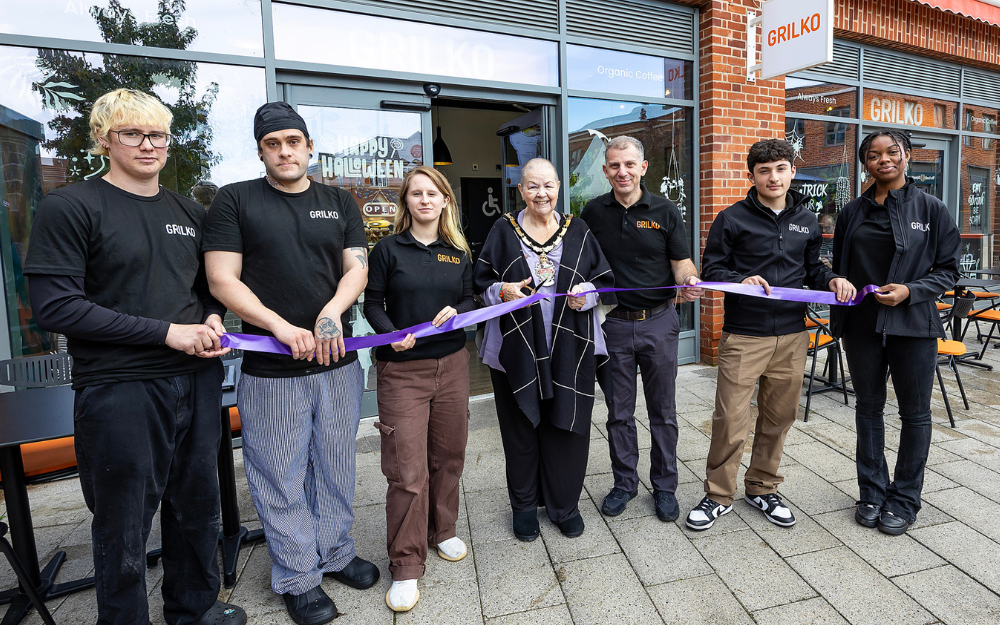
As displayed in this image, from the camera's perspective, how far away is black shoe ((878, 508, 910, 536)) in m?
2.82

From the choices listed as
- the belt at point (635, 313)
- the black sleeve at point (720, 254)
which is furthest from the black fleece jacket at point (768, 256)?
the belt at point (635, 313)

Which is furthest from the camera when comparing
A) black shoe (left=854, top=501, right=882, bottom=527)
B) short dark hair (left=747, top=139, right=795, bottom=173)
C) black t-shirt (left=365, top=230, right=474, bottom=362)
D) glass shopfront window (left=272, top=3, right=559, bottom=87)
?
glass shopfront window (left=272, top=3, right=559, bottom=87)

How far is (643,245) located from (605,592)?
5.64 ft

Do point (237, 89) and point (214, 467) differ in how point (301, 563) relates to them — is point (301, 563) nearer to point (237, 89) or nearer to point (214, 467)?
point (214, 467)

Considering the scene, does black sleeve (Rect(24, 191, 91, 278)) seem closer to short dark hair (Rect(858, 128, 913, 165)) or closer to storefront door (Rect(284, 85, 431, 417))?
storefront door (Rect(284, 85, 431, 417))

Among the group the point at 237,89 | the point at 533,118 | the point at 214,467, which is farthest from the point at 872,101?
the point at 214,467

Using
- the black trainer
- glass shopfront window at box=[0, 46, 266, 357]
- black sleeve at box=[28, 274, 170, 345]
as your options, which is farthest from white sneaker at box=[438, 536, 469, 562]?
glass shopfront window at box=[0, 46, 266, 357]

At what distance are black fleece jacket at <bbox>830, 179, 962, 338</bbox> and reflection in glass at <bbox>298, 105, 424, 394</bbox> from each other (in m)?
3.54

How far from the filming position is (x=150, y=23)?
3975mm

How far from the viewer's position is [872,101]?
23.6 ft

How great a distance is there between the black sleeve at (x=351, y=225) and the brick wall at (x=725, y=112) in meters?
4.36

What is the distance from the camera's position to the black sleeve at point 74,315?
70.4 inches

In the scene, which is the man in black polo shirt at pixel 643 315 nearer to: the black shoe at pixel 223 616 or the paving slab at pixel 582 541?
the paving slab at pixel 582 541

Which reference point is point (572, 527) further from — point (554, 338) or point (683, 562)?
point (554, 338)
